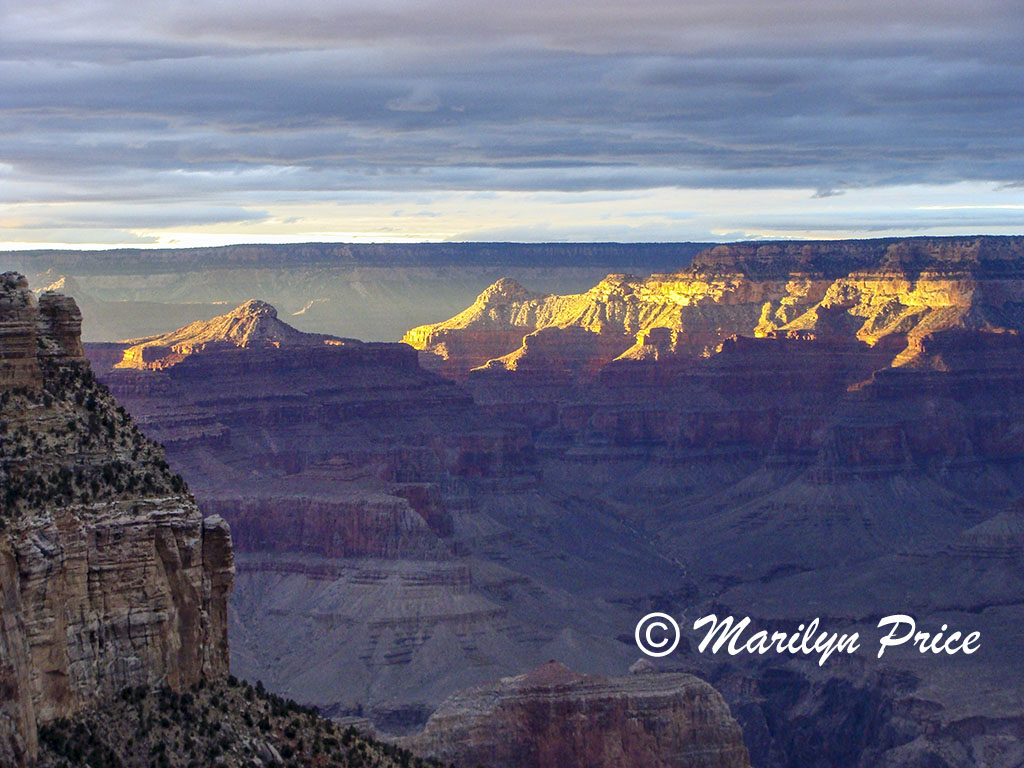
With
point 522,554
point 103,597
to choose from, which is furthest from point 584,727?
point 522,554

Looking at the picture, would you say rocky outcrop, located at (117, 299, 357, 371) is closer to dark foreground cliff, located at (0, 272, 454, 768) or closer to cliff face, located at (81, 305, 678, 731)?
cliff face, located at (81, 305, 678, 731)

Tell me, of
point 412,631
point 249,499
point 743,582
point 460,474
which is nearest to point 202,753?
point 412,631

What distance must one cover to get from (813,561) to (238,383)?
4678 cm

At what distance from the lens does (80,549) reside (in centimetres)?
3522

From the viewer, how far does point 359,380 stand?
181m

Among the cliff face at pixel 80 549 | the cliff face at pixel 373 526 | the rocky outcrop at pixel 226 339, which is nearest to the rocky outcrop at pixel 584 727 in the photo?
the cliff face at pixel 373 526

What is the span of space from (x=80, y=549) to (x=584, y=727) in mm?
45846

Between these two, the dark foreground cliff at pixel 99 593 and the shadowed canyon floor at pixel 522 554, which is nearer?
the dark foreground cliff at pixel 99 593

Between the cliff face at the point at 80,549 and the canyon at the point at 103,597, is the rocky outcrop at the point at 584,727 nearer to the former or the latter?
the canyon at the point at 103,597

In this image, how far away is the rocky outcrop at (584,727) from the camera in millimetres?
78500

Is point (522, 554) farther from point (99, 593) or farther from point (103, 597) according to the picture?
point (99, 593)

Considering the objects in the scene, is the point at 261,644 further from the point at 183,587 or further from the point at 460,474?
the point at 183,587
